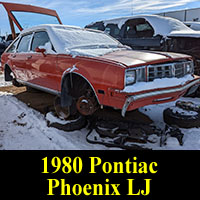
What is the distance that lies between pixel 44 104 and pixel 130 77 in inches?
91.7

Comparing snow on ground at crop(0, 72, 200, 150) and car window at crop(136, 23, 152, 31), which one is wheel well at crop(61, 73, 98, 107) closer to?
snow on ground at crop(0, 72, 200, 150)

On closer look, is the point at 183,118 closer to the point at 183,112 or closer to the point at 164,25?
the point at 183,112

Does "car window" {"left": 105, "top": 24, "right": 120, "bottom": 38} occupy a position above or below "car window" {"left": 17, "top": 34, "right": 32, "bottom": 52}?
above

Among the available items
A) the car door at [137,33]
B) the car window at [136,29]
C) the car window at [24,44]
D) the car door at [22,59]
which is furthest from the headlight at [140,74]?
the car window at [136,29]

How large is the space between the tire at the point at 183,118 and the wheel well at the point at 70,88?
1.39 meters

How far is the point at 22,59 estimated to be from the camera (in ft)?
13.8

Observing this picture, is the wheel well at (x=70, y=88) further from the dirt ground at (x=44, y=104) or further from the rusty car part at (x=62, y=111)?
the dirt ground at (x=44, y=104)

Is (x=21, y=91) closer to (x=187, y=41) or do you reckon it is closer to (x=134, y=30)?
(x=134, y=30)

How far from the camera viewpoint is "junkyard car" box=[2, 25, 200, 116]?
2264mm

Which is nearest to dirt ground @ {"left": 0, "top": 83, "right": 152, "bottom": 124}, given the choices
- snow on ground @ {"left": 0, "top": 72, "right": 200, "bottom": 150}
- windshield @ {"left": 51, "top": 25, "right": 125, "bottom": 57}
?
snow on ground @ {"left": 0, "top": 72, "right": 200, "bottom": 150}

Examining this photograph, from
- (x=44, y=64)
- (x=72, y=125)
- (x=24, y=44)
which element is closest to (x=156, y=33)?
(x=44, y=64)

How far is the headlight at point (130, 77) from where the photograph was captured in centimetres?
225

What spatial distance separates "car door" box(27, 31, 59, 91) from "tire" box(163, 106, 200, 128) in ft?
6.01

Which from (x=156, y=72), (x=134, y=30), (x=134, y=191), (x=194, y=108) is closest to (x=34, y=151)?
(x=134, y=191)
